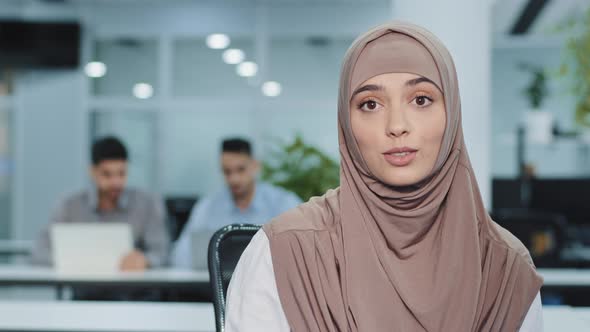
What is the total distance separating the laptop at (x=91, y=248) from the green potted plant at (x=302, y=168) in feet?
4.41

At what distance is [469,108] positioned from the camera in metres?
2.92

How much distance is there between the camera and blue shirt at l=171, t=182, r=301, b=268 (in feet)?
13.9

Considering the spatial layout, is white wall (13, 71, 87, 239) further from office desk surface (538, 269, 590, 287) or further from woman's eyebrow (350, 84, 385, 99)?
woman's eyebrow (350, 84, 385, 99)

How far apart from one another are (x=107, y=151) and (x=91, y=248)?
0.60m

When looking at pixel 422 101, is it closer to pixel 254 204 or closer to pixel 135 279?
pixel 135 279

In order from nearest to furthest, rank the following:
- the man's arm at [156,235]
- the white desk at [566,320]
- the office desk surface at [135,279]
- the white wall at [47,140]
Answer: the white desk at [566,320], the office desk surface at [135,279], the man's arm at [156,235], the white wall at [47,140]

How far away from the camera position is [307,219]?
1.34m

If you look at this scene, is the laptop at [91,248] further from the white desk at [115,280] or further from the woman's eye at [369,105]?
the woman's eye at [369,105]

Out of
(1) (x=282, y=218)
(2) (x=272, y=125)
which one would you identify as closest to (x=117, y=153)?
(1) (x=282, y=218)

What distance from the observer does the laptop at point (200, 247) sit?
11.3 feet

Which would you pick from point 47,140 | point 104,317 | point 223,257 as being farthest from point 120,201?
point 47,140

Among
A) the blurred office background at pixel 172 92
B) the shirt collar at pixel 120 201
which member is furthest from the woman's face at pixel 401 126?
the blurred office background at pixel 172 92

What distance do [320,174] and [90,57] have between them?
5060mm

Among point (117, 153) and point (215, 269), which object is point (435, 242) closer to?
point (215, 269)
